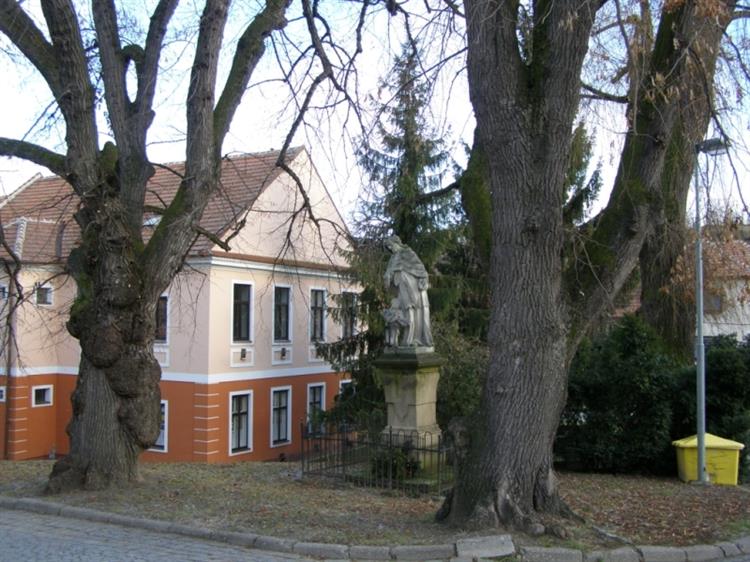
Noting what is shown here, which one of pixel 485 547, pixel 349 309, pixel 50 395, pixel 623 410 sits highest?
pixel 349 309

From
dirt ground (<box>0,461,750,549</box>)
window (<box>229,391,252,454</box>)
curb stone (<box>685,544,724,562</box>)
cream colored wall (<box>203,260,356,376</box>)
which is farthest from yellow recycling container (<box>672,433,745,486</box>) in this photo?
Answer: window (<box>229,391,252,454</box>)

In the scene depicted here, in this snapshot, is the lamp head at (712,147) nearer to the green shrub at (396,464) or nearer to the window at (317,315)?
the green shrub at (396,464)

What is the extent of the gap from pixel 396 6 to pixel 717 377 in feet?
24.8

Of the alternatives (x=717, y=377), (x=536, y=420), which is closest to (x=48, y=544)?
(x=536, y=420)

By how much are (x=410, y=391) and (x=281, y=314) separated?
1679 cm

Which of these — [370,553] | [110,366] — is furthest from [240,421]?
[370,553]

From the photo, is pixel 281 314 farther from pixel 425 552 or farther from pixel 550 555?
pixel 550 555

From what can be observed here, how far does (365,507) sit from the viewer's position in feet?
31.3

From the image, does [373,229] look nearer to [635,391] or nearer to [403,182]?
[403,182]

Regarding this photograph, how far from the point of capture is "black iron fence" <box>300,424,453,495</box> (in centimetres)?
1138

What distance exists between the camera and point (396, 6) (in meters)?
11.6

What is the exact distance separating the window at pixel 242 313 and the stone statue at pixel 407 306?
1406 cm

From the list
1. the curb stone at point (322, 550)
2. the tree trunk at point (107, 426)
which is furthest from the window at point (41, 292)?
the curb stone at point (322, 550)

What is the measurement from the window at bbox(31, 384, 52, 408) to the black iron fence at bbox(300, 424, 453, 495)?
17828 mm
